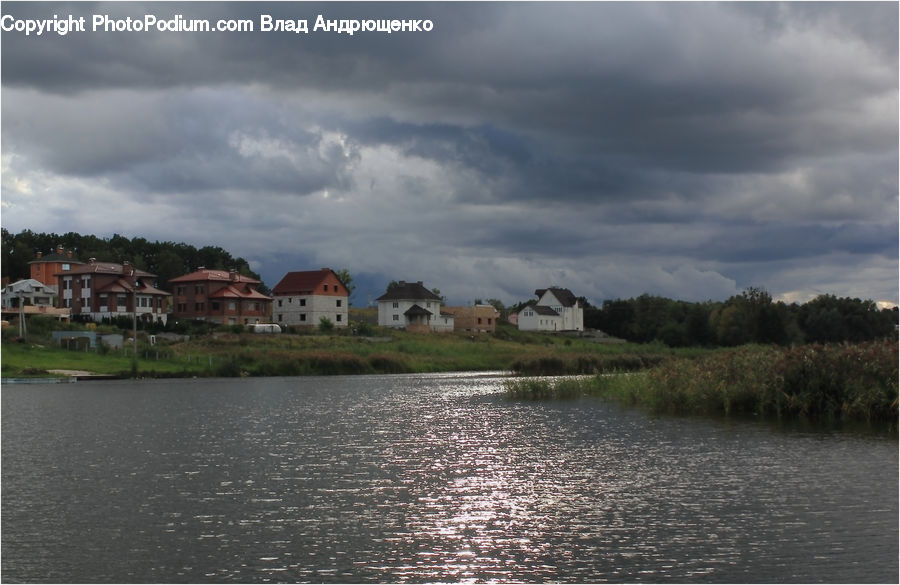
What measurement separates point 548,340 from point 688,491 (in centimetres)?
11651

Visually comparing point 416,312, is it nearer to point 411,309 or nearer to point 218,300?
point 411,309

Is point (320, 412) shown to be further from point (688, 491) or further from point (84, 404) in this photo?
point (688, 491)

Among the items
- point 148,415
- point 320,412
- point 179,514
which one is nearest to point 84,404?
point 148,415

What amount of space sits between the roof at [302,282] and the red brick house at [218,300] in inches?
203

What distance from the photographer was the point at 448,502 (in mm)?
23453

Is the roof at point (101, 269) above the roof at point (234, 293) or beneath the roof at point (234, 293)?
above

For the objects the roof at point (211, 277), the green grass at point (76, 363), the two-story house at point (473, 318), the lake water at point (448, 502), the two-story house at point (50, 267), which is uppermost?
the two-story house at point (50, 267)

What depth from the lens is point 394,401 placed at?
184 feet

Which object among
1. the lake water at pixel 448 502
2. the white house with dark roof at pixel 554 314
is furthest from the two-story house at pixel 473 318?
the lake water at pixel 448 502

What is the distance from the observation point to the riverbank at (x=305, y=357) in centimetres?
8275

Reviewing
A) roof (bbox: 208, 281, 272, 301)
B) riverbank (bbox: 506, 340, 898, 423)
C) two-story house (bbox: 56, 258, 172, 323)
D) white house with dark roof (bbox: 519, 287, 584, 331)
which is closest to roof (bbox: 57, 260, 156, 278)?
two-story house (bbox: 56, 258, 172, 323)

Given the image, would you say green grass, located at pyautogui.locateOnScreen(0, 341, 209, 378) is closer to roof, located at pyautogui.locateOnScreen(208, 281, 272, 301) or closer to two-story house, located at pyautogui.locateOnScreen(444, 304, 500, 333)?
roof, located at pyautogui.locateOnScreen(208, 281, 272, 301)

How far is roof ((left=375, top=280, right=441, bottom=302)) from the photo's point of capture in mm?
159375

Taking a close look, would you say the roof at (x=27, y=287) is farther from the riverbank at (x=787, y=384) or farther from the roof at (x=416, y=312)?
the riverbank at (x=787, y=384)
